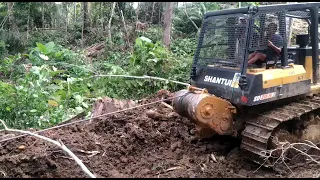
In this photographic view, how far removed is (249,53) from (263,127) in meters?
1.01

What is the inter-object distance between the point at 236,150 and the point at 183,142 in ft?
2.89

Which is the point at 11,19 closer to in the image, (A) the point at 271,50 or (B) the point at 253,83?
(A) the point at 271,50

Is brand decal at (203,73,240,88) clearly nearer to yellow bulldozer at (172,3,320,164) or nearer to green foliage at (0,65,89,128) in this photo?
yellow bulldozer at (172,3,320,164)

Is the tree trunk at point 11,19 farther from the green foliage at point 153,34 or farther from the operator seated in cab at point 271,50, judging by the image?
the operator seated in cab at point 271,50

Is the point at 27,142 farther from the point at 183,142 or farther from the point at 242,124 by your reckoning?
the point at 242,124

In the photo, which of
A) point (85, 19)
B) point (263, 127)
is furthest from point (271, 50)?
point (85, 19)

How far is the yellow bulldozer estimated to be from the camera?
15.6 feet

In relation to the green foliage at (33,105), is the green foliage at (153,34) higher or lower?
higher

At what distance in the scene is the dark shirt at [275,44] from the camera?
500 centimetres

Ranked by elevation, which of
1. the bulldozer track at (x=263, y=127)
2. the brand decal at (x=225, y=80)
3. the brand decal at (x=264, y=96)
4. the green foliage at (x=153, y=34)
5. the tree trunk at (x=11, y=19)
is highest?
the tree trunk at (x=11, y=19)

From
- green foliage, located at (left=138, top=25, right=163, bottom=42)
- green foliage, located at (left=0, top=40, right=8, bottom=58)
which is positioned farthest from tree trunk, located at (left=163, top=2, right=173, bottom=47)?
green foliage, located at (left=0, top=40, right=8, bottom=58)

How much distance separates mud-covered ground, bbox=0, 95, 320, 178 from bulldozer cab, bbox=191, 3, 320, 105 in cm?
95

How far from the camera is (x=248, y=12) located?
185 inches

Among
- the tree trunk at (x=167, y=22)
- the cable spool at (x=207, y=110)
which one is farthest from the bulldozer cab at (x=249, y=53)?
the tree trunk at (x=167, y=22)
